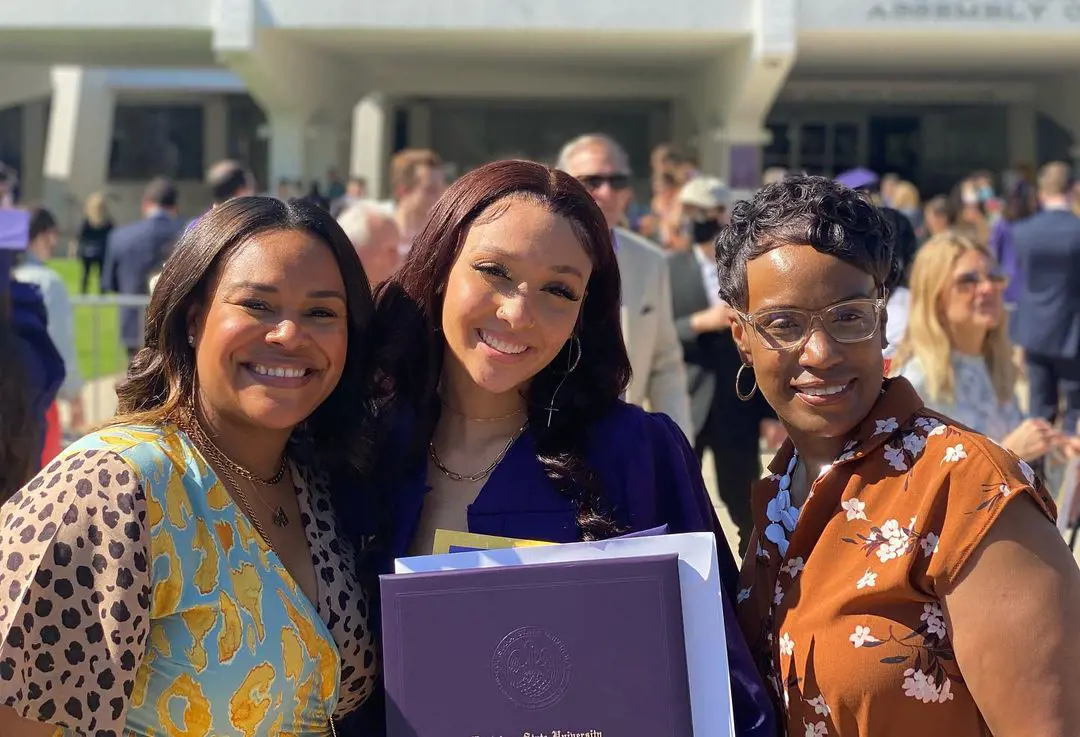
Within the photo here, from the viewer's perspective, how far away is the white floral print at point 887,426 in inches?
79.6

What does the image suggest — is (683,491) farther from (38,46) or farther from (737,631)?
(38,46)

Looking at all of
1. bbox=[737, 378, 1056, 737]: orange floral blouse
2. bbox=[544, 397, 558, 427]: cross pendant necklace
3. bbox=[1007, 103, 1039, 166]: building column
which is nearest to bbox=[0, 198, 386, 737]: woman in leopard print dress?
bbox=[544, 397, 558, 427]: cross pendant necklace

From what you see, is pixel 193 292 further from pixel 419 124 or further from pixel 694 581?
pixel 419 124

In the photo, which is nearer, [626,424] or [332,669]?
[332,669]

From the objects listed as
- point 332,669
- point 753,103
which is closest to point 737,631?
point 332,669

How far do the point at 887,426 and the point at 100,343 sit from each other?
871cm

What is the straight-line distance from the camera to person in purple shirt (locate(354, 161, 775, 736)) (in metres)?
2.28

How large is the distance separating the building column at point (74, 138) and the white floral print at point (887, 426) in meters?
30.6

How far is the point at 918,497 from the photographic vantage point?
1.90 m

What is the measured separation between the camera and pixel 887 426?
6.66 ft

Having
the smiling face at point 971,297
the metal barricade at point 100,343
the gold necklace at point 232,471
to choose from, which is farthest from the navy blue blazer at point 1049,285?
the gold necklace at point 232,471

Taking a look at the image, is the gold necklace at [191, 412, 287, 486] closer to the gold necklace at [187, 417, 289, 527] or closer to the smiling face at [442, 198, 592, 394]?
the gold necklace at [187, 417, 289, 527]

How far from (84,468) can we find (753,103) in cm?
1983

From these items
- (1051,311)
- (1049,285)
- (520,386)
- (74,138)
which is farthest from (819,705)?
(74,138)
